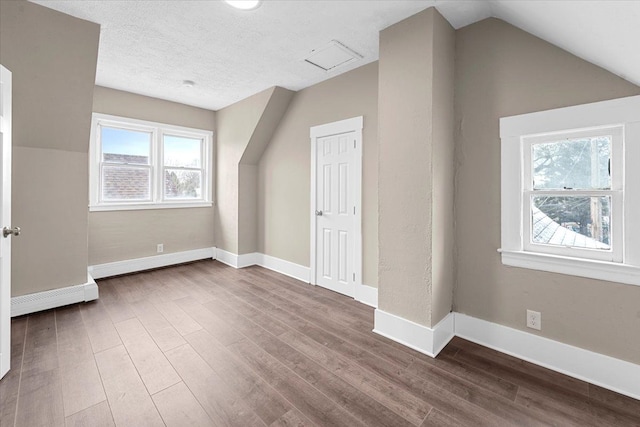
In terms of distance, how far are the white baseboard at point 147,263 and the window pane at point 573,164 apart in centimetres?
472

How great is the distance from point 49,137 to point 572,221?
15.3 feet

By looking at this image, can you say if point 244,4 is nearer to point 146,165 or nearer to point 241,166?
point 241,166

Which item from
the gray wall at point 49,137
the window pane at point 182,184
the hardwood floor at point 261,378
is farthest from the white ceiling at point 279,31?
the hardwood floor at point 261,378

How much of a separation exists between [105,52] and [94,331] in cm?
266

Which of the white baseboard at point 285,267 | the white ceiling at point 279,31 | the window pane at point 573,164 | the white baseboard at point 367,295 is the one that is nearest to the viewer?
the white ceiling at point 279,31

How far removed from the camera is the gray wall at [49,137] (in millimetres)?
2293

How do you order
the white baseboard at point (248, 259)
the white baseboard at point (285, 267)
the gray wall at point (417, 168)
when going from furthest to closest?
1. the white baseboard at point (248, 259)
2. the white baseboard at point (285, 267)
3. the gray wall at point (417, 168)

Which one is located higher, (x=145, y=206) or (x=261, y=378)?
(x=145, y=206)

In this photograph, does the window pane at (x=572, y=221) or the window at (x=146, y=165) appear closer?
the window pane at (x=572, y=221)

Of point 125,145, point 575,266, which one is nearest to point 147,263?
point 125,145

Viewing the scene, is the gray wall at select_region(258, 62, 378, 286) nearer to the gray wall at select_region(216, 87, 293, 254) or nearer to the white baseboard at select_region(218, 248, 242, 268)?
the gray wall at select_region(216, 87, 293, 254)

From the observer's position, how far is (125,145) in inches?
167

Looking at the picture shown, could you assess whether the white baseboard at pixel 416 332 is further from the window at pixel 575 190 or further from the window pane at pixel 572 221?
the window pane at pixel 572 221

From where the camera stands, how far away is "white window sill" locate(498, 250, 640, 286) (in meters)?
1.78
